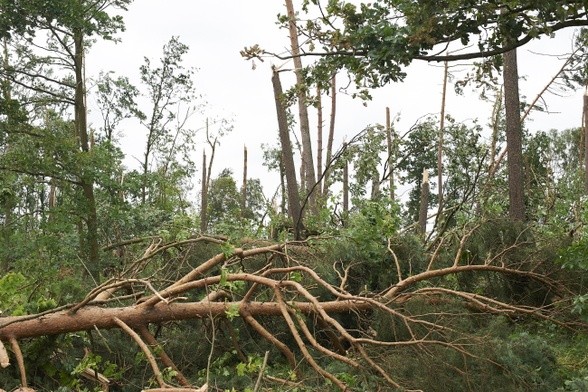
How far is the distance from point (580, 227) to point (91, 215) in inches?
370

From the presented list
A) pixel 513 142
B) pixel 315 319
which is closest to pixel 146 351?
pixel 315 319

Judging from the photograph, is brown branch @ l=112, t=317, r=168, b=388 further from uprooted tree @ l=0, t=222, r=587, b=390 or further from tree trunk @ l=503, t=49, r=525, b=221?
tree trunk @ l=503, t=49, r=525, b=221

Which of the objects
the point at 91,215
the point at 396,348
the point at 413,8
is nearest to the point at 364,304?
the point at 396,348

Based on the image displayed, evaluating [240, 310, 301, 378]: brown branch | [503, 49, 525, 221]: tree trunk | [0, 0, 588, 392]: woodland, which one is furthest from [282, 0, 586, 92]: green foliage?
[503, 49, 525, 221]: tree trunk

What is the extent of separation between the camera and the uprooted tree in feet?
19.8

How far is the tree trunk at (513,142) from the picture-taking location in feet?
44.3

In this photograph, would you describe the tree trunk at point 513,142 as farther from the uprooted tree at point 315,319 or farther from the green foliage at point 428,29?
the green foliage at point 428,29

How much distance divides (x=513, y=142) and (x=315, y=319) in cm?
815

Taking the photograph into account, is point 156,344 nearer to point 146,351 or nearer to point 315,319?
point 146,351

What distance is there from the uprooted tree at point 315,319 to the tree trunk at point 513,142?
516 centimetres

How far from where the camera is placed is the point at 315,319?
21.7 ft

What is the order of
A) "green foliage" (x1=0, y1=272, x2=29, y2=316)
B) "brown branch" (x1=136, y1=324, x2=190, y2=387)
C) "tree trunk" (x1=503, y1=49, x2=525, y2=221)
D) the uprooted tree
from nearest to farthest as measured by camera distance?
1. the uprooted tree
2. "brown branch" (x1=136, y1=324, x2=190, y2=387)
3. "green foliage" (x1=0, y1=272, x2=29, y2=316)
4. "tree trunk" (x1=503, y1=49, x2=525, y2=221)

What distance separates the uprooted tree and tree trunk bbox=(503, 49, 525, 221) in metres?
5.16

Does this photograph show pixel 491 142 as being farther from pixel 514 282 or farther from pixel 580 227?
pixel 514 282
